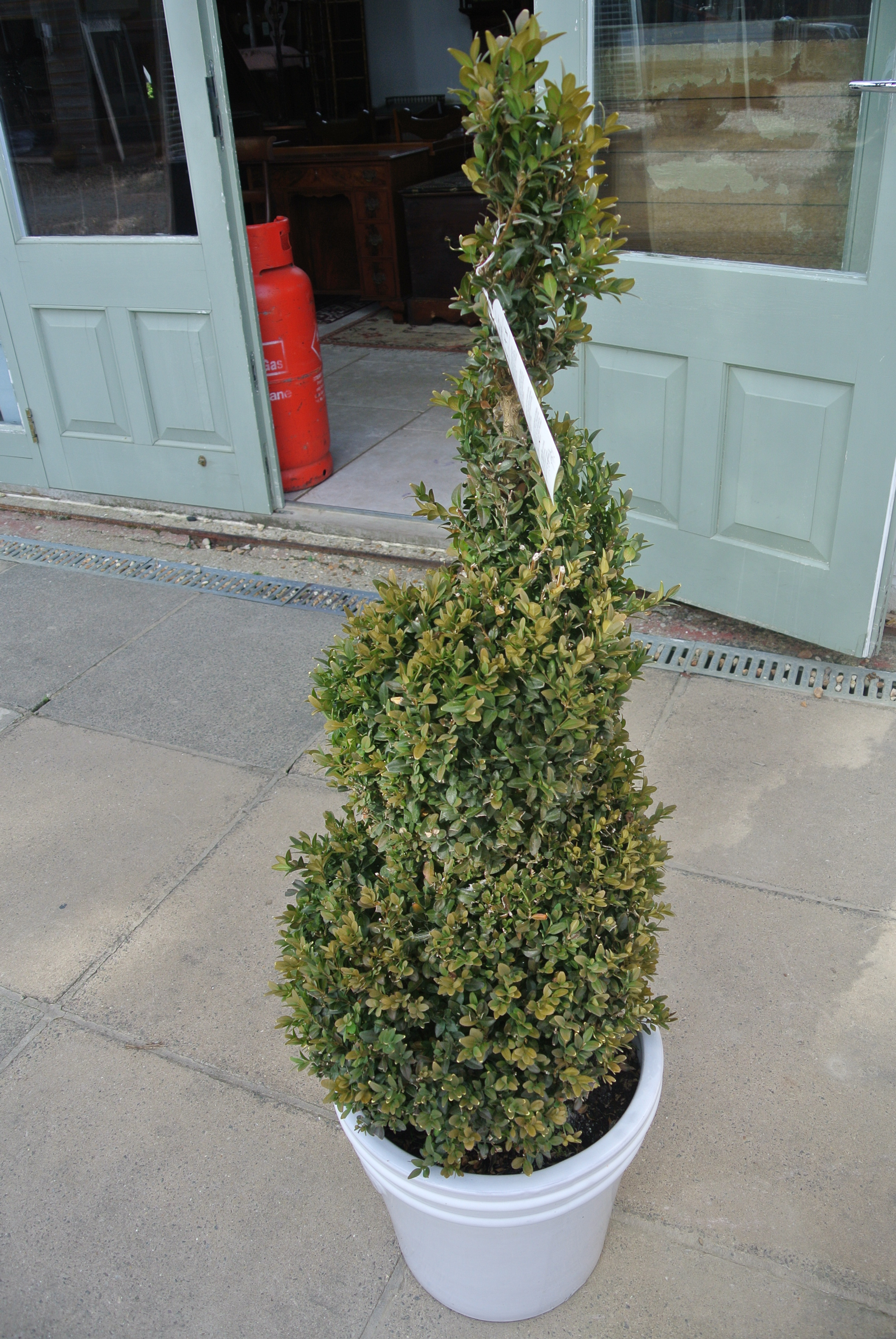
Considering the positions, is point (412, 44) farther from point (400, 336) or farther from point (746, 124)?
point (746, 124)

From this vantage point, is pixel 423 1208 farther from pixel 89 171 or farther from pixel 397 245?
pixel 397 245

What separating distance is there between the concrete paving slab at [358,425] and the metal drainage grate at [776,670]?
2.16 metres

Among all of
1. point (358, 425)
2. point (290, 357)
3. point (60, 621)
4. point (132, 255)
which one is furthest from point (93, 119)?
point (60, 621)

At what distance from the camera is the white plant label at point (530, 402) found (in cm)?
142

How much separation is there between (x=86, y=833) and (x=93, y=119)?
3.25 metres

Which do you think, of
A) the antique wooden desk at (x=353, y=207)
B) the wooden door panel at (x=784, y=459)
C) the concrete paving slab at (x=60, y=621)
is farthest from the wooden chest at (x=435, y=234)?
the wooden door panel at (x=784, y=459)

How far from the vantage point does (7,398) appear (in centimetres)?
→ 530

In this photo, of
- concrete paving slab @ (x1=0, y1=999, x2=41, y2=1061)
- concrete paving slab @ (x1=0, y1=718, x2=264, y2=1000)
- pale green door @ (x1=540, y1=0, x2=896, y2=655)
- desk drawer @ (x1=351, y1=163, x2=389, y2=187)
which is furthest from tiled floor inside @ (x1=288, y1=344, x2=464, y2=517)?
concrete paving slab @ (x1=0, y1=999, x2=41, y2=1061)

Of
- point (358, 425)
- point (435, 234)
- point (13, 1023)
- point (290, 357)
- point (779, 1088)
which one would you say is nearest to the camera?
point (779, 1088)

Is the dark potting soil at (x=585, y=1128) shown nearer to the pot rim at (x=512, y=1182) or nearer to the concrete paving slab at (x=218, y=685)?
the pot rim at (x=512, y=1182)

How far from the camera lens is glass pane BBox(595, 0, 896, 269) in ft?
9.70

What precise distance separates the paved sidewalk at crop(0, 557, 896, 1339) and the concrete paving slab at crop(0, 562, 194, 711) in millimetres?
171

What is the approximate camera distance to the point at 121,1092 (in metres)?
2.32

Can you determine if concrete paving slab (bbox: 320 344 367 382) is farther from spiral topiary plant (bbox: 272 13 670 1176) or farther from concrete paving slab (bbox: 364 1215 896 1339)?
concrete paving slab (bbox: 364 1215 896 1339)
